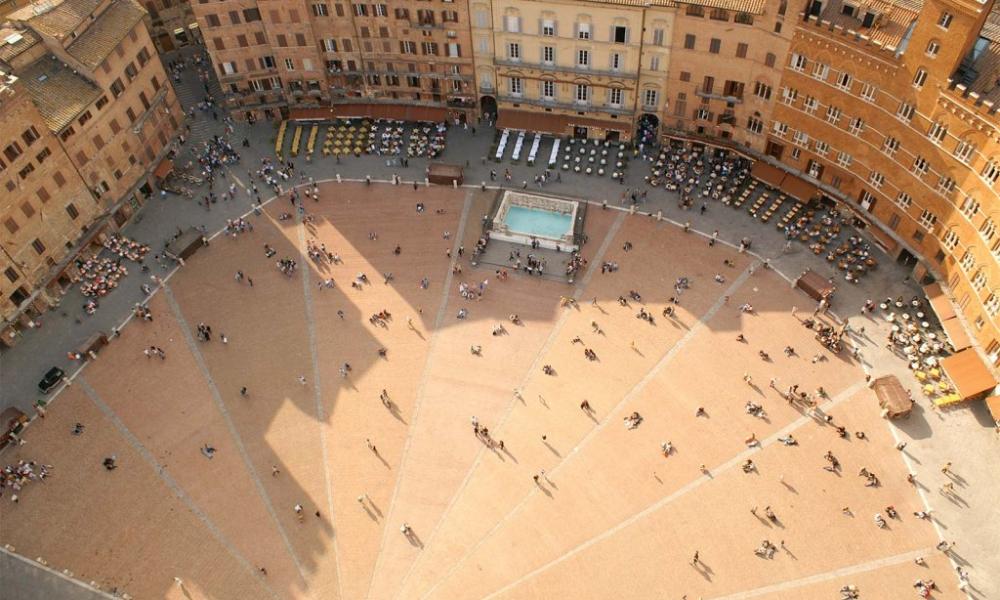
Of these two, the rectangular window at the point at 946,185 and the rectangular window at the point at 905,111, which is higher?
the rectangular window at the point at 905,111

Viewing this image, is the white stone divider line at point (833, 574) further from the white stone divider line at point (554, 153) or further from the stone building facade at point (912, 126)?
the white stone divider line at point (554, 153)

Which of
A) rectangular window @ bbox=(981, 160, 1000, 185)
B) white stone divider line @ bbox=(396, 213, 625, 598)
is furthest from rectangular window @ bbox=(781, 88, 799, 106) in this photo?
white stone divider line @ bbox=(396, 213, 625, 598)

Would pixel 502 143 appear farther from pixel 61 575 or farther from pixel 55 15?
pixel 61 575

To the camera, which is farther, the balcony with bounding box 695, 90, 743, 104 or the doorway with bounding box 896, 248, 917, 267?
the balcony with bounding box 695, 90, 743, 104

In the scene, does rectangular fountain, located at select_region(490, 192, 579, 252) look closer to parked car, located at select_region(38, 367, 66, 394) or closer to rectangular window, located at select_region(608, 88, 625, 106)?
rectangular window, located at select_region(608, 88, 625, 106)

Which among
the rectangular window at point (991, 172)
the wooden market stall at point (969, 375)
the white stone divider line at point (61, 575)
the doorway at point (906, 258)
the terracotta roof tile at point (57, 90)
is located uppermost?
the terracotta roof tile at point (57, 90)

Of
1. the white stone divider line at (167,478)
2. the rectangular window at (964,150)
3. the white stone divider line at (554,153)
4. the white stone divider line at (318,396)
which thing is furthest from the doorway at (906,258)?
the white stone divider line at (167,478)

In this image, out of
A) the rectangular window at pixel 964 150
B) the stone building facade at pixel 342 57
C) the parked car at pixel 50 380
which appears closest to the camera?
the rectangular window at pixel 964 150
